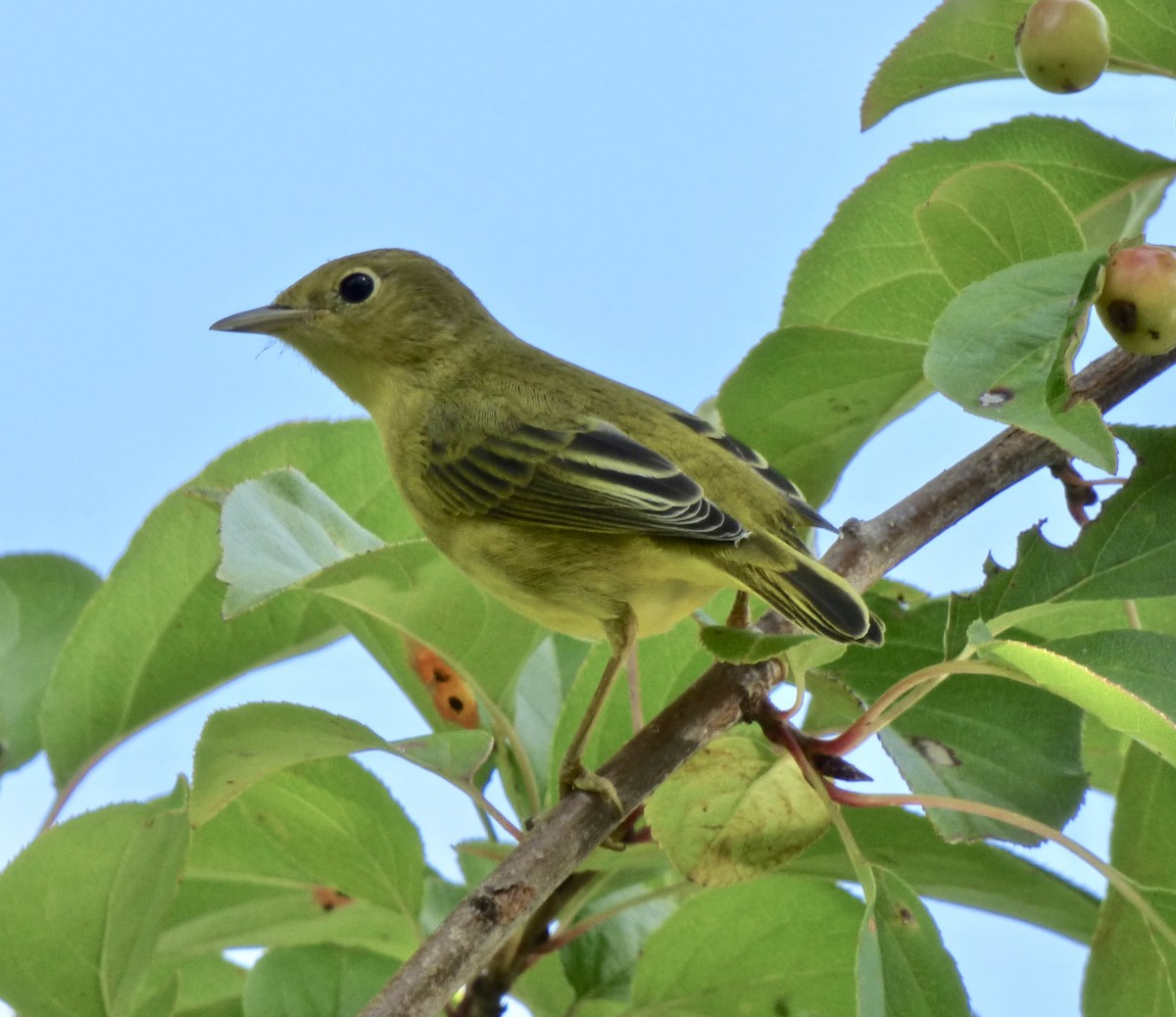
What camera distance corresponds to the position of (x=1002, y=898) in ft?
6.93

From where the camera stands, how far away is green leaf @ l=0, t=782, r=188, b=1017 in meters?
1.87

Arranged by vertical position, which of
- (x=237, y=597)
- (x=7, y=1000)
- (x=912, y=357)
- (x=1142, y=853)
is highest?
(x=912, y=357)

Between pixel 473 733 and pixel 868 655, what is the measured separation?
0.62m

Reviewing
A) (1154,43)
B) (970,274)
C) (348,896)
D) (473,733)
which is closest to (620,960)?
(348,896)

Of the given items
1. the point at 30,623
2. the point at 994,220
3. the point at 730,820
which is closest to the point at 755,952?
the point at 730,820

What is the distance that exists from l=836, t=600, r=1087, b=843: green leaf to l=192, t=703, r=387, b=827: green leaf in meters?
0.74

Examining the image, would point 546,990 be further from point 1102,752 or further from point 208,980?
point 1102,752

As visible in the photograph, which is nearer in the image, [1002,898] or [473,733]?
[473,733]

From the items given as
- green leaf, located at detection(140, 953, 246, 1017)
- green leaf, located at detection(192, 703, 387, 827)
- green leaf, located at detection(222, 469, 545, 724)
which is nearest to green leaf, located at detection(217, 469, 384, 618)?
green leaf, located at detection(222, 469, 545, 724)

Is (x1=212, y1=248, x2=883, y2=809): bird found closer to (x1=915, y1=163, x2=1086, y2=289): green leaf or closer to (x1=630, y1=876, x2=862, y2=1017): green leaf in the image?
(x1=630, y1=876, x2=862, y2=1017): green leaf

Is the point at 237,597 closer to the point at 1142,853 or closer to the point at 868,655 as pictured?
the point at 868,655

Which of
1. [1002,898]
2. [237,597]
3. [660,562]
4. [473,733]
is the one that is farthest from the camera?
[660,562]

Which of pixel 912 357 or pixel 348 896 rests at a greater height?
pixel 912 357

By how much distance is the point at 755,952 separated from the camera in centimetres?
214
